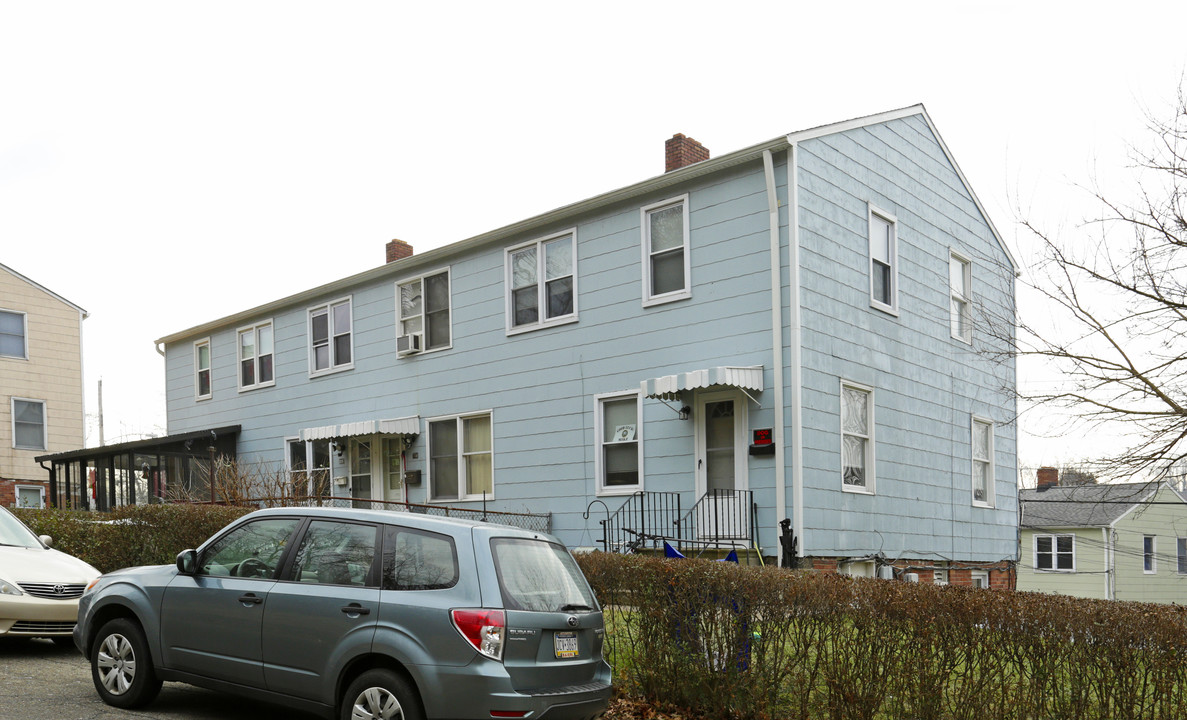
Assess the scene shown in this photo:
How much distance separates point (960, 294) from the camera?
18203mm

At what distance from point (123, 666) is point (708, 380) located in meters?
7.85

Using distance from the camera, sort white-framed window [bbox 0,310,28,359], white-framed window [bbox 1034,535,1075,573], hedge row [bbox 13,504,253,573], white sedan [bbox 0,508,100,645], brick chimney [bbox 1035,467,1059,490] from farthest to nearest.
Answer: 1. brick chimney [bbox 1035,467,1059,490]
2. white-framed window [bbox 1034,535,1075,573]
3. white-framed window [bbox 0,310,28,359]
4. hedge row [bbox 13,504,253,573]
5. white sedan [bbox 0,508,100,645]

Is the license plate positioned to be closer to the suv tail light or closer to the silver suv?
the silver suv

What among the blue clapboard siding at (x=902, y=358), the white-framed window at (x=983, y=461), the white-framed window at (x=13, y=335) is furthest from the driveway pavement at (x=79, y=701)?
the white-framed window at (x=13, y=335)

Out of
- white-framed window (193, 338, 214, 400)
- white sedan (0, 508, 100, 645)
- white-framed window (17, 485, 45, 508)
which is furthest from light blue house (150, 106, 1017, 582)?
white-framed window (17, 485, 45, 508)

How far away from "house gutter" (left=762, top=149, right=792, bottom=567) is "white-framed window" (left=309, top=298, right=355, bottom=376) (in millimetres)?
9993

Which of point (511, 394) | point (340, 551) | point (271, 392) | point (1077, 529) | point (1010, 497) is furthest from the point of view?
point (1077, 529)

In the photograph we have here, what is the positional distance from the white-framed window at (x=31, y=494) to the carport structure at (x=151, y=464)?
2.10ft

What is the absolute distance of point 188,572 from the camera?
23.2ft

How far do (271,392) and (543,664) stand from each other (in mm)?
17583

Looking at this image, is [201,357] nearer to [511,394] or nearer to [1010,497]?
[511,394]

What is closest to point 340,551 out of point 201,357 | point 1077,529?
point 201,357

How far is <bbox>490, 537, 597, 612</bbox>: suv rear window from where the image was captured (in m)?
6.04

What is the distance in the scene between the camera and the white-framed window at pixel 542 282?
53.1 feet
